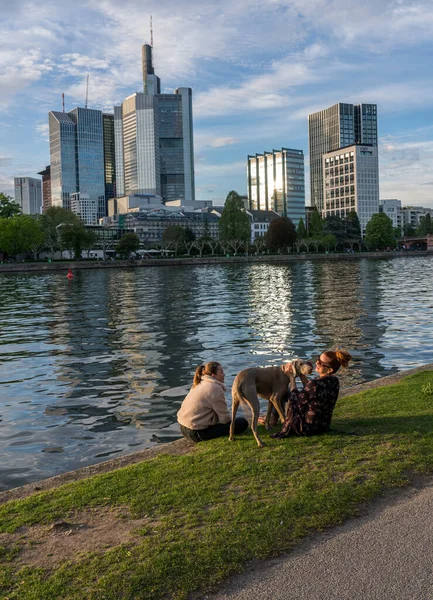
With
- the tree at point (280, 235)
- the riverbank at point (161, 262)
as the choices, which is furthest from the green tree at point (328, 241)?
the tree at point (280, 235)

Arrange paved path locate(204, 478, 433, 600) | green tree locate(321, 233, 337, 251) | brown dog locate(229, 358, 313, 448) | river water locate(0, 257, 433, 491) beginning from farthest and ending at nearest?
1. green tree locate(321, 233, 337, 251)
2. river water locate(0, 257, 433, 491)
3. brown dog locate(229, 358, 313, 448)
4. paved path locate(204, 478, 433, 600)

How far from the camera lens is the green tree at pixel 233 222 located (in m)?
172

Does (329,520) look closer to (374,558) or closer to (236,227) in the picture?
(374,558)

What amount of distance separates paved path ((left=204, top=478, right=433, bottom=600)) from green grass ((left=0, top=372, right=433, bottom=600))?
249mm

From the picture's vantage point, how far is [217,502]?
708cm

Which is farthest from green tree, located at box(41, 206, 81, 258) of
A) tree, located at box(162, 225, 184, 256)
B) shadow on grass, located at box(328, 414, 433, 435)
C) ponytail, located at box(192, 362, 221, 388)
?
shadow on grass, located at box(328, 414, 433, 435)

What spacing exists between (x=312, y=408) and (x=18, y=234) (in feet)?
434

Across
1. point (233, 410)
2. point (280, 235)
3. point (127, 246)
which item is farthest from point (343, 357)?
point (280, 235)

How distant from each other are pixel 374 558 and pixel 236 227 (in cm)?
16817

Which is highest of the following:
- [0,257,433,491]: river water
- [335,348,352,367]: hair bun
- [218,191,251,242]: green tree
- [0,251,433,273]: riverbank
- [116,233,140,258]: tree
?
[218,191,251,242]: green tree

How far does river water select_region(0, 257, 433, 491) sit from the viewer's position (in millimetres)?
12539

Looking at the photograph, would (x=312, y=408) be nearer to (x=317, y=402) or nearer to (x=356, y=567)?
(x=317, y=402)

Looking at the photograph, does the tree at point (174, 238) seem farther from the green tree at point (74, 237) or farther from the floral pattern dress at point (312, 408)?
the floral pattern dress at point (312, 408)

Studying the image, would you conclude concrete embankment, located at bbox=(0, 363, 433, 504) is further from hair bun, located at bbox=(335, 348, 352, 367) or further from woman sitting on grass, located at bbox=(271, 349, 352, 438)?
hair bun, located at bbox=(335, 348, 352, 367)
